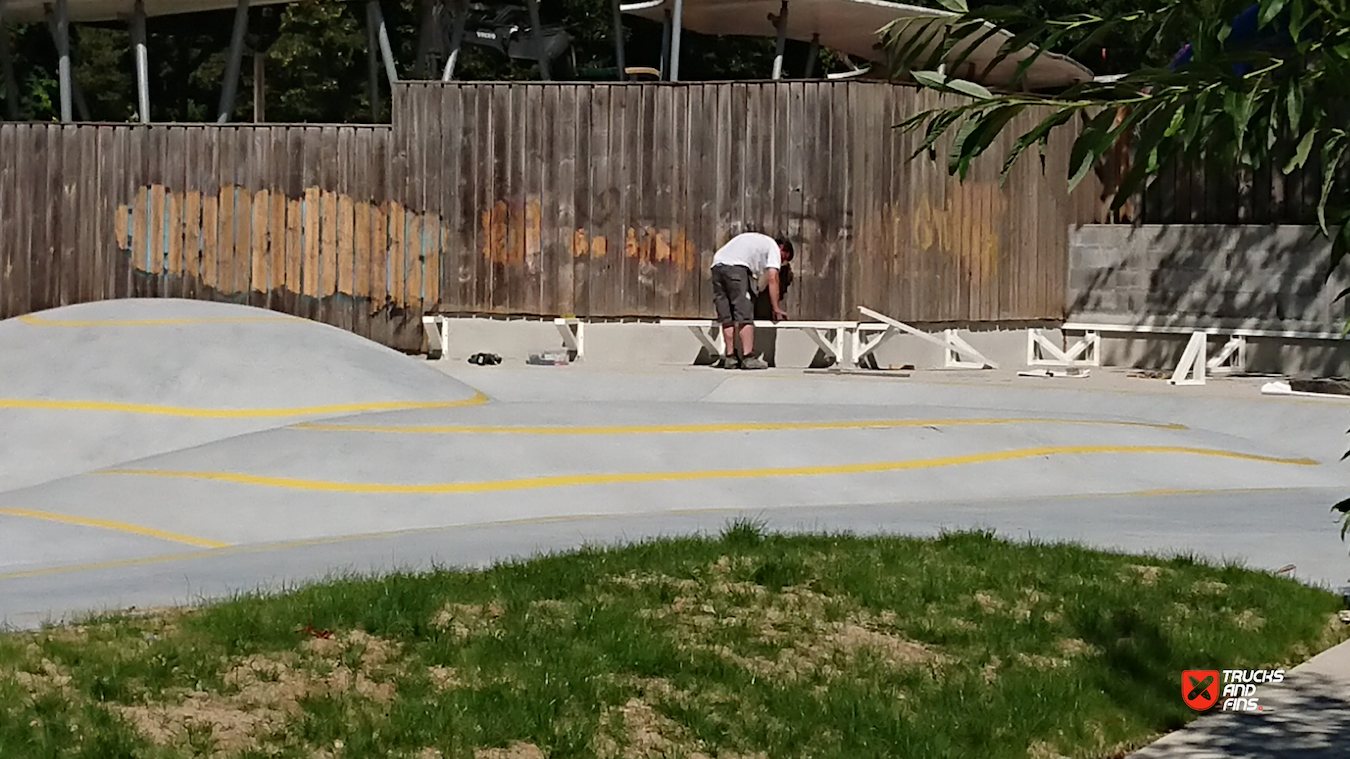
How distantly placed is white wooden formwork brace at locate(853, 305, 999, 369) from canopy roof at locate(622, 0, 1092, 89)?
3.69 metres

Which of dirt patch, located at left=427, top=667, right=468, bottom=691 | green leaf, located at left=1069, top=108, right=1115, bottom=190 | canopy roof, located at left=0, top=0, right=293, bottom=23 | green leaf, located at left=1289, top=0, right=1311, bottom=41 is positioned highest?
canopy roof, located at left=0, top=0, right=293, bottom=23

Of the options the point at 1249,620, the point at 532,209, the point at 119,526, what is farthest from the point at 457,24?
the point at 1249,620

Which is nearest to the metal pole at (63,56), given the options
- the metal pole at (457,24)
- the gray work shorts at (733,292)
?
the metal pole at (457,24)

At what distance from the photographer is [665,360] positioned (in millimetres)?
20094

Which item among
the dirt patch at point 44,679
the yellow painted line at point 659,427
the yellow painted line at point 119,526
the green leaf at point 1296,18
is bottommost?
the yellow painted line at point 119,526

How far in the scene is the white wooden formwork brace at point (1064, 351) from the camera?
68.8 ft

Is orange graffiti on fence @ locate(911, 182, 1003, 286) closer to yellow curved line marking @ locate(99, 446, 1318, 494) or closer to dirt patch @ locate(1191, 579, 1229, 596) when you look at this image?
yellow curved line marking @ locate(99, 446, 1318, 494)

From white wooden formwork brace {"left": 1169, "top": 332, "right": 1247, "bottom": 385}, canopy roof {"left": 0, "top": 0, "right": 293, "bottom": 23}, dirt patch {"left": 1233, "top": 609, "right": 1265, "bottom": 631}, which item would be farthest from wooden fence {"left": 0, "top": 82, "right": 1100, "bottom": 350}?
dirt patch {"left": 1233, "top": 609, "right": 1265, "bottom": 631}

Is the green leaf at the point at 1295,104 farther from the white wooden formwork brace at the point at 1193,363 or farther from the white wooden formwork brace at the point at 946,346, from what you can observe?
the white wooden formwork brace at the point at 946,346

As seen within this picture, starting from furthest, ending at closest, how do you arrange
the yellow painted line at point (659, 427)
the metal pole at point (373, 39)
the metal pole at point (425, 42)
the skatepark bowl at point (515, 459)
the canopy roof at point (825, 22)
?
the metal pole at point (425, 42), the metal pole at point (373, 39), the canopy roof at point (825, 22), the yellow painted line at point (659, 427), the skatepark bowl at point (515, 459)

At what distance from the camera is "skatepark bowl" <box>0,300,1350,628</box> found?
11.0 metres

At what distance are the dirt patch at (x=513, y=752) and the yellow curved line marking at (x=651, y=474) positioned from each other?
690 centimetres

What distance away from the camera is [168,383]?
52.0 ft

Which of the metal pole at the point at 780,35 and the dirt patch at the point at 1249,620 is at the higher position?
the metal pole at the point at 780,35
